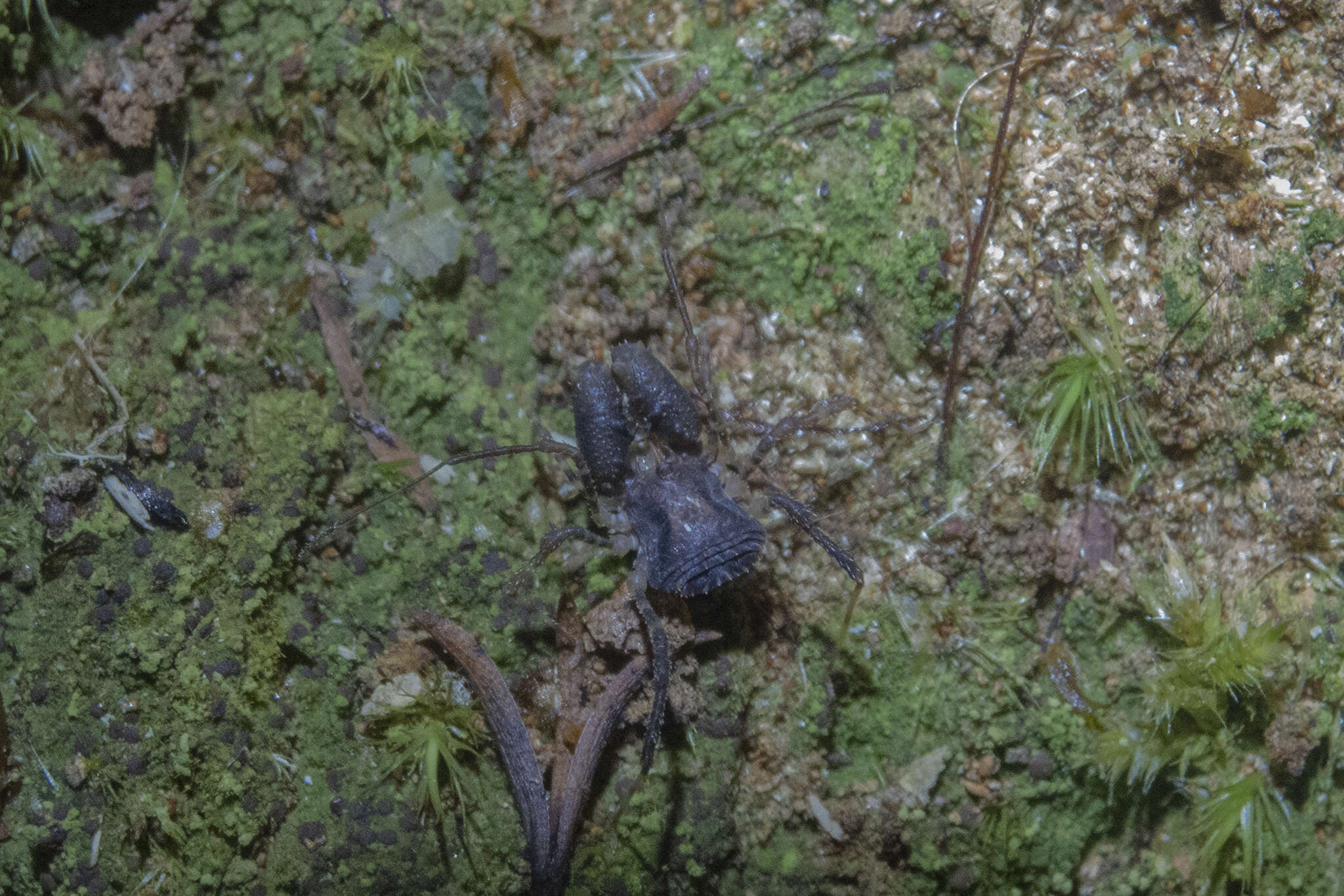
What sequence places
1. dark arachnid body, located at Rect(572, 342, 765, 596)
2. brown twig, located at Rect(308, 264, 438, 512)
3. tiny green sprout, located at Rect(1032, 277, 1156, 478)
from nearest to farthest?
dark arachnid body, located at Rect(572, 342, 765, 596), tiny green sprout, located at Rect(1032, 277, 1156, 478), brown twig, located at Rect(308, 264, 438, 512)

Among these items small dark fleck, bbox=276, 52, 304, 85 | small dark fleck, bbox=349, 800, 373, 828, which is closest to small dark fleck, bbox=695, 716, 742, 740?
small dark fleck, bbox=349, 800, 373, 828

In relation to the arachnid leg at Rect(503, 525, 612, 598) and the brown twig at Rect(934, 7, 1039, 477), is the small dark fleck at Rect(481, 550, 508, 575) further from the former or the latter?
the brown twig at Rect(934, 7, 1039, 477)

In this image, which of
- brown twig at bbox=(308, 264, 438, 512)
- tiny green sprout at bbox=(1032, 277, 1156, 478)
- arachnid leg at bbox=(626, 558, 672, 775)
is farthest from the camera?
brown twig at bbox=(308, 264, 438, 512)

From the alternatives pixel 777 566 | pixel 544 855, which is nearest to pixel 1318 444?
pixel 777 566

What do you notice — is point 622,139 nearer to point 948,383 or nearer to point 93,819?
point 948,383

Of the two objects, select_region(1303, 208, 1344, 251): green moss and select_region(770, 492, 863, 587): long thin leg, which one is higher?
select_region(1303, 208, 1344, 251): green moss

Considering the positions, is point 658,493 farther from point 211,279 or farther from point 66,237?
point 66,237
